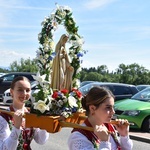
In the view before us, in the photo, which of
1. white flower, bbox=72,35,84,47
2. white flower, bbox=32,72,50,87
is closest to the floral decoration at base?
white flower, bbox=32,72,50,87

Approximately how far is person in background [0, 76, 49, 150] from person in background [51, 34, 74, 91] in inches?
29.2

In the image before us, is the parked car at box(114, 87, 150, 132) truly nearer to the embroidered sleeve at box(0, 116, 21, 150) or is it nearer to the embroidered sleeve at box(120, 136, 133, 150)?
the embroidered sleeve at box(120, 136, 133, 150)

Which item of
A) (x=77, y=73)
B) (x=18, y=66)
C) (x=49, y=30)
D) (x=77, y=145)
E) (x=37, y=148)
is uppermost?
(x=18, y=66)

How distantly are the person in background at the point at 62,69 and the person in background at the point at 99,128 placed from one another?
1326 mm

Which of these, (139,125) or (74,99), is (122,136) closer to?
(74,99)

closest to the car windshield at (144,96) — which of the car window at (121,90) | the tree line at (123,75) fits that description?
the car window at (121,90)

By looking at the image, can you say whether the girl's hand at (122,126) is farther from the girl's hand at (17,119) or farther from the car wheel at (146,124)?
the car wheel at (146,124)

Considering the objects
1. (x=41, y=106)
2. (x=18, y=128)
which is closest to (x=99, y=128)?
(x=18, y=128)

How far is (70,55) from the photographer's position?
15.6ft

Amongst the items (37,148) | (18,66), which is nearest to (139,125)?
(37,148)

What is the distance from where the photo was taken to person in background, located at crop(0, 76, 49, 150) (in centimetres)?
323

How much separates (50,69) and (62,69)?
287 mm

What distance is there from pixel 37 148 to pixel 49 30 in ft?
17.5

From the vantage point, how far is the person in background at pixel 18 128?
323 centimetres
